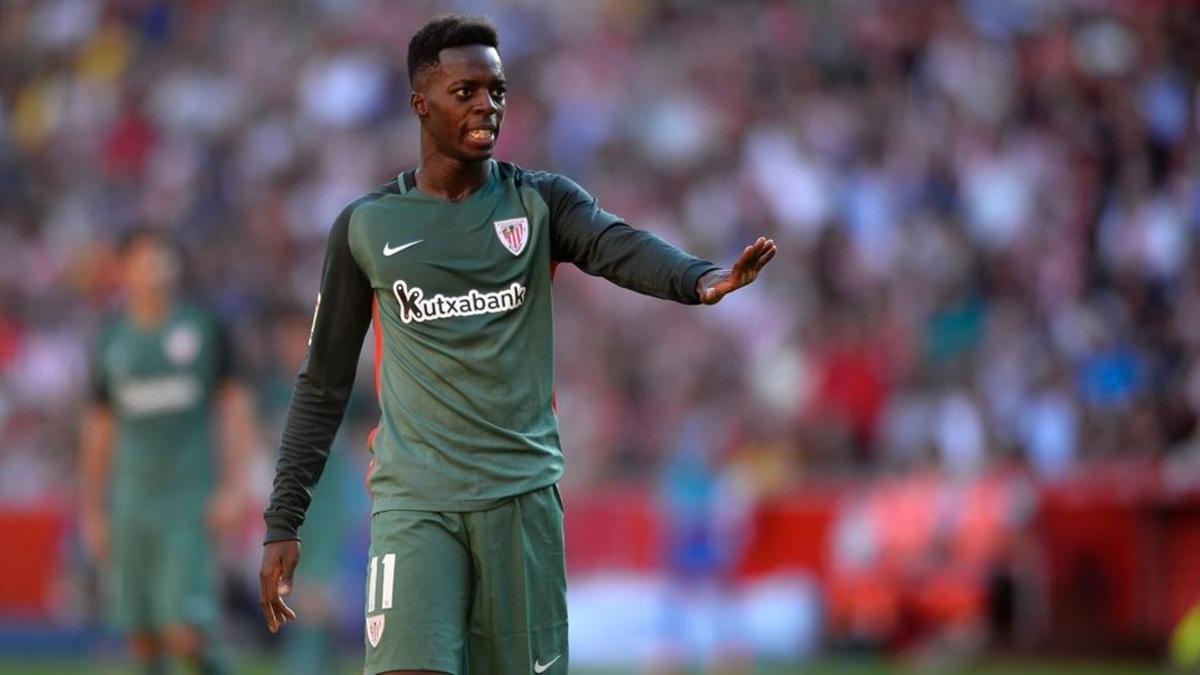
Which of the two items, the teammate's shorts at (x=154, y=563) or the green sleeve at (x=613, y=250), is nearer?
the green sleeve at (x=613, y=250)

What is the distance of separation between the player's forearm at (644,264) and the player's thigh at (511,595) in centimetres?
74

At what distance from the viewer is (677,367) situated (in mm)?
18594

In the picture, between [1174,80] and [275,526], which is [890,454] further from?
[275,526]

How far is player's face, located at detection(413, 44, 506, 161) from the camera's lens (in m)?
6.52

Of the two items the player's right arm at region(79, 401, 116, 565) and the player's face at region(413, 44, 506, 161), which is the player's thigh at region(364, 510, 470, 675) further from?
the player's right arm at region(79, 401, 116, 565)

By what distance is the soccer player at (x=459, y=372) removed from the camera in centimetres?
649

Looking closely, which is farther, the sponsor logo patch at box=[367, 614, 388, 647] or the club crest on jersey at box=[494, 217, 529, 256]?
the club crest on jersey at box=[494, 217, 529, 256]

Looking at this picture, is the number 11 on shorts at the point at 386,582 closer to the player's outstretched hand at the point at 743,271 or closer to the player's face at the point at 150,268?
the player's outstretched hand at the point at 743,271

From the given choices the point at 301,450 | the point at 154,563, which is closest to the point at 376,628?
the point at 301,450

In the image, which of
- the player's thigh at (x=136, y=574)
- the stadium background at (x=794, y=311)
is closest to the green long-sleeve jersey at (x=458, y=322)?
the player's thigh at (x=136, y=574)

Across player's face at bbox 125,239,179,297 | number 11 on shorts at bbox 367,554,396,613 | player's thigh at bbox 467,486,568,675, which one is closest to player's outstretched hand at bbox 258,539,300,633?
number 11 on shorts at bbox 367,554,396,613

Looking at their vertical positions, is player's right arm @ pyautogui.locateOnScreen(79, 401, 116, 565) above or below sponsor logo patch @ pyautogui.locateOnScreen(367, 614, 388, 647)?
above

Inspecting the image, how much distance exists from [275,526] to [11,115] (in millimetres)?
19507

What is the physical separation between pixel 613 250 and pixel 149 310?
5827mm
